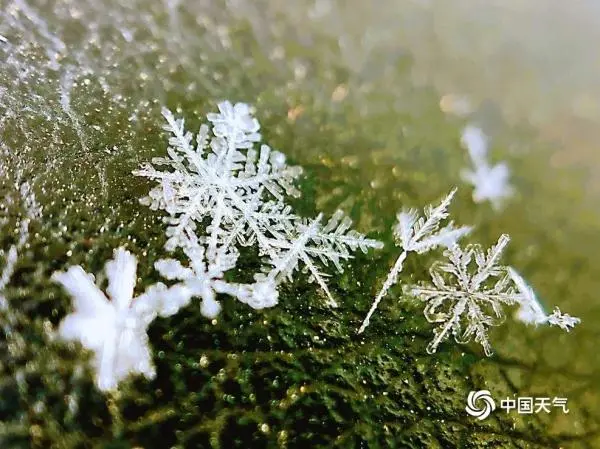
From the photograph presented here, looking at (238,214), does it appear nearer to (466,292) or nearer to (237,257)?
(237,257)

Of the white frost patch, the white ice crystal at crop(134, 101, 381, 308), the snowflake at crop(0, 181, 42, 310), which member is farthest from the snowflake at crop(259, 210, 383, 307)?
the snowflake at crop(0, 181, 42, 310)

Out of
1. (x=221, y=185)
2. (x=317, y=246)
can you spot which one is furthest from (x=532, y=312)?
(x=221, y=185)

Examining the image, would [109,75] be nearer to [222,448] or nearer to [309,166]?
[309,166]

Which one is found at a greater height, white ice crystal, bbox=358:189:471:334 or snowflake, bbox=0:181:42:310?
white ice crystal, bbox=358:189:471:334

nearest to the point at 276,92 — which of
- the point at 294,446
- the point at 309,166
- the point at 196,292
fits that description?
the point at 309,166
